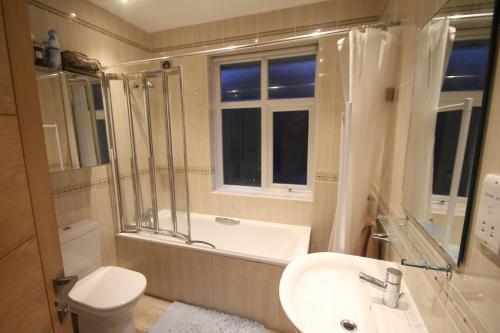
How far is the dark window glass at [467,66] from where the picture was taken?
540 millimetres

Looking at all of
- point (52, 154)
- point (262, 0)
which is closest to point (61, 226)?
point (52, 154)

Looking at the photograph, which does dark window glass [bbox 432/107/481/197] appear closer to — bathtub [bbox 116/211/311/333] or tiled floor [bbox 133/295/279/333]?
bathtub [bbox 116/211/311/333]

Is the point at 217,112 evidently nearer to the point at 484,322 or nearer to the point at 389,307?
the point at 389,307

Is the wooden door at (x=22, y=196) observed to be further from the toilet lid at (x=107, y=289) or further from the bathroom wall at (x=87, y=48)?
the bathroom wall at (x=87, y=48)

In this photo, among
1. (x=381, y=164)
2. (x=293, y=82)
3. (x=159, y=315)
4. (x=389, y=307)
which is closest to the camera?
(x=389, y=307)

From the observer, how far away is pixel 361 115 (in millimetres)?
1427

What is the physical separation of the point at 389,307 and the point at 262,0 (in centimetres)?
231

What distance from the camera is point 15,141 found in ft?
1.77

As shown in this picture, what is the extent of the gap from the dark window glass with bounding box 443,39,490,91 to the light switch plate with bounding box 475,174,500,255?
24 centimetres

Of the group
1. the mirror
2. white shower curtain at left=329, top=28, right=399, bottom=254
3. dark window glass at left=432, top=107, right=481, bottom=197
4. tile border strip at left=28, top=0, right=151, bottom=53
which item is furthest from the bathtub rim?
tile border strip at left=28, top=0, right=151, bottom=53

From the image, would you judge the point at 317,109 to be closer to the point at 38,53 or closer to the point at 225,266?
the point at 225,266

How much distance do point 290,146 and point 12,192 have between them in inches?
87.0

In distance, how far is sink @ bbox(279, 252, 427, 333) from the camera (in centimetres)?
79

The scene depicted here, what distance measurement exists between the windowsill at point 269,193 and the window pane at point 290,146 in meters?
0.11
